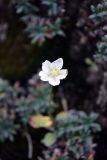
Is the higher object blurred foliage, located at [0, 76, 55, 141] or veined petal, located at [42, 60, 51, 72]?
blurred foliage, located at [0, 76, 55, 141]

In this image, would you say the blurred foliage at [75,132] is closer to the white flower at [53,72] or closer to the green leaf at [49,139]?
the green leaf at [49,139]

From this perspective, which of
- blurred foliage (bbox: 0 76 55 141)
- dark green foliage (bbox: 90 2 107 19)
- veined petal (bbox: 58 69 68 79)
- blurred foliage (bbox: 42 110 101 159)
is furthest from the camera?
blurred foliage (bbox: 0 76 55 141)

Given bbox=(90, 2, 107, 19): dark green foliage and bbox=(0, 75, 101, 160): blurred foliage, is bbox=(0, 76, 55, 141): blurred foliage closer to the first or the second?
bbox=(0, 75, 101, 160): blurred foliage

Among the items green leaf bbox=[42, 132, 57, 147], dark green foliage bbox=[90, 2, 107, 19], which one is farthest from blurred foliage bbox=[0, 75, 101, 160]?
dark green foliage bbox=[90, 2, 107, 19]

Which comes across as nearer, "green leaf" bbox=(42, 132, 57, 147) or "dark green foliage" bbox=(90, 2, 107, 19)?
"dark green foliage" bbox=(90, 2, 107, 19)

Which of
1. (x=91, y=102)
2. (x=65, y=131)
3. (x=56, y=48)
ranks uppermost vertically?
(x=56, y=48)

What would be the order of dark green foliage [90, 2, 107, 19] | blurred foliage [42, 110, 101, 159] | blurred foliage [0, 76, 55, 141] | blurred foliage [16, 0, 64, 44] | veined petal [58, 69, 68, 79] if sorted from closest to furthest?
1. veined petal [58, 69, 68, 79]
2. dark green foliage [90, 2, 107, 19]
3. blurred foliage [42, 110, 101, 159]
4. blurred foliage [0, 76, 55, 141]
5. blurred foliage [16, 0, 64, 44]

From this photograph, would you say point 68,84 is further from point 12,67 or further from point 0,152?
point 0,152

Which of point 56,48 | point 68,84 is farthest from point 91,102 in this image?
point 56,48
